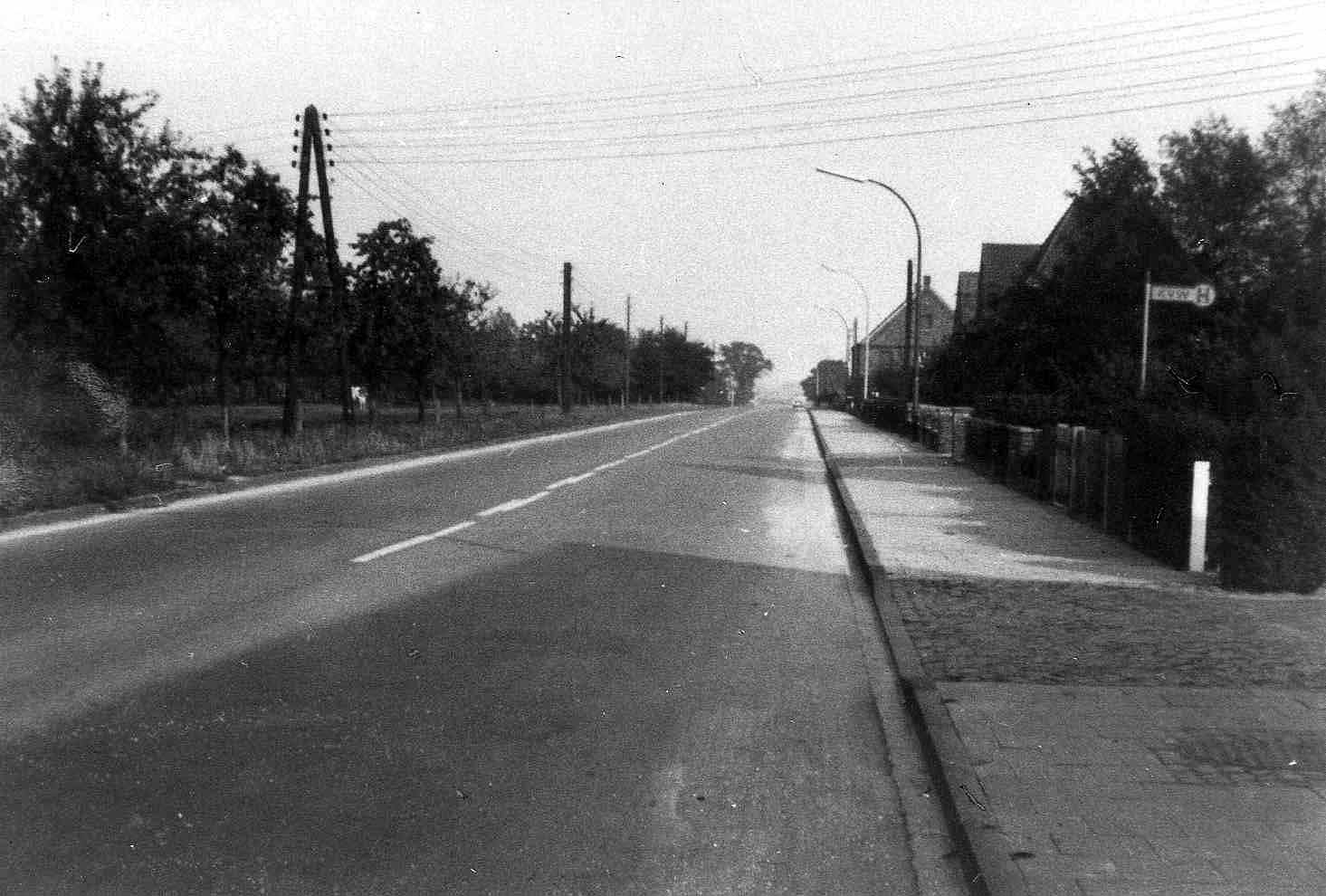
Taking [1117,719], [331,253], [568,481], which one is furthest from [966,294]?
[1117,719]

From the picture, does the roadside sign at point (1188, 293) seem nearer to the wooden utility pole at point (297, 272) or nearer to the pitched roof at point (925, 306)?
the wooden utility pole at point (297, 272)

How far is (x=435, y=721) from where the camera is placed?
15.4ft

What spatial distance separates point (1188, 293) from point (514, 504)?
755cm

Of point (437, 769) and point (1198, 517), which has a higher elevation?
point (1198, 517)

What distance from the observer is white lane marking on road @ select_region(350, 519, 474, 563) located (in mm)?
8922

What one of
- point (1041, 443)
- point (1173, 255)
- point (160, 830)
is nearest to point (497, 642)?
point (160, 830)

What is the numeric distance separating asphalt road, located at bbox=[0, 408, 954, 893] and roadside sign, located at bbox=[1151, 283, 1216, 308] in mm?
4595

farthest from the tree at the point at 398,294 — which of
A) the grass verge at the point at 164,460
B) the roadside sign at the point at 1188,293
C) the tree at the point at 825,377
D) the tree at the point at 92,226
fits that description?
the tree at the point at 825,377

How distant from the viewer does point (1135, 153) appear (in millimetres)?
27125

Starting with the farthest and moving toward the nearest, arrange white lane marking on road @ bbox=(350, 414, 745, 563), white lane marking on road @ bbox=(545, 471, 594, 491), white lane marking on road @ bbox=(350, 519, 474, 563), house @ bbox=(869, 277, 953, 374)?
1. house @ bbox=(869, 277, 953, 374)
2. white lane marking on road @ bbox=(545, 471, 594, 491)
3. white lane marking on road @ bbox=(350, 414, 745, 563)
4. white lane marking on road @ bbox=(350, 519, 474, 563)

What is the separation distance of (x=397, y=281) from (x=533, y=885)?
31.2 metres

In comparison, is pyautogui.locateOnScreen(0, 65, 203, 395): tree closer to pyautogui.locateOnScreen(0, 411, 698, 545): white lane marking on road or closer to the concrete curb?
pyautogui.locateOnScreen(0, 411, 698, 545): white lane marking on road

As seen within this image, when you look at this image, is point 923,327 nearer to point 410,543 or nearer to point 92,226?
point 92,226

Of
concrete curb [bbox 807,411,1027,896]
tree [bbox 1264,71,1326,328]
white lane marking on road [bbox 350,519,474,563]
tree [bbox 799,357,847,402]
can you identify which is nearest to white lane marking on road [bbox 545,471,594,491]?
white lane marking on road [bbox 350,519,474,563]
